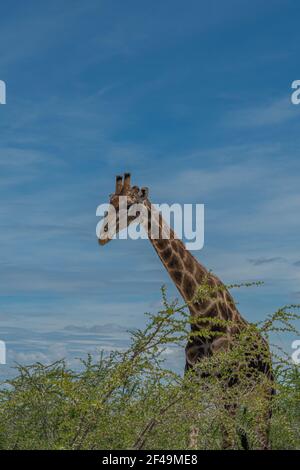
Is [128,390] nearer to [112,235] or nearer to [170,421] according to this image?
[170,421]

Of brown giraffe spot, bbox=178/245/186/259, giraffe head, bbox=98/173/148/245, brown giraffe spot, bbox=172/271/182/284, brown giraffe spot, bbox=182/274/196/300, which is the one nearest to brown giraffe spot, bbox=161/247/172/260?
brown giraffe spot, bbox=178/245/186/259

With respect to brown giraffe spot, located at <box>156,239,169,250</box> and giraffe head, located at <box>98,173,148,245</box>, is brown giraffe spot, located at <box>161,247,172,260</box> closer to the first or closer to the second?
brown giraffe spot, located at <box>156,239,169,250</box>

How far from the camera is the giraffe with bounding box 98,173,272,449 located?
8852mm

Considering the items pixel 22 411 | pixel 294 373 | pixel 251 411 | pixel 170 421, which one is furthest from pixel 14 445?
pixel 294 373

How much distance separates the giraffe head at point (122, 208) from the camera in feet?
36.3

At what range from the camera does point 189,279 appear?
981cm

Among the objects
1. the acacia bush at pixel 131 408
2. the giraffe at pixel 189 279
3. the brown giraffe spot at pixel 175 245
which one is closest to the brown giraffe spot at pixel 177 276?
the giraffe at pixel 189 279

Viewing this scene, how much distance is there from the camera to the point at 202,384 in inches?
208

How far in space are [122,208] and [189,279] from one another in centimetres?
220

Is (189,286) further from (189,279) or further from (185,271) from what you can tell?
(185,271)

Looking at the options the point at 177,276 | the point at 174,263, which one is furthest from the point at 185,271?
the point at 174,263

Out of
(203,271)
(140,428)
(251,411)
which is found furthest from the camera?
(203,271)

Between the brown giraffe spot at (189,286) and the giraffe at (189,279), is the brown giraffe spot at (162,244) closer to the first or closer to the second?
the giraffe at (189,279)
